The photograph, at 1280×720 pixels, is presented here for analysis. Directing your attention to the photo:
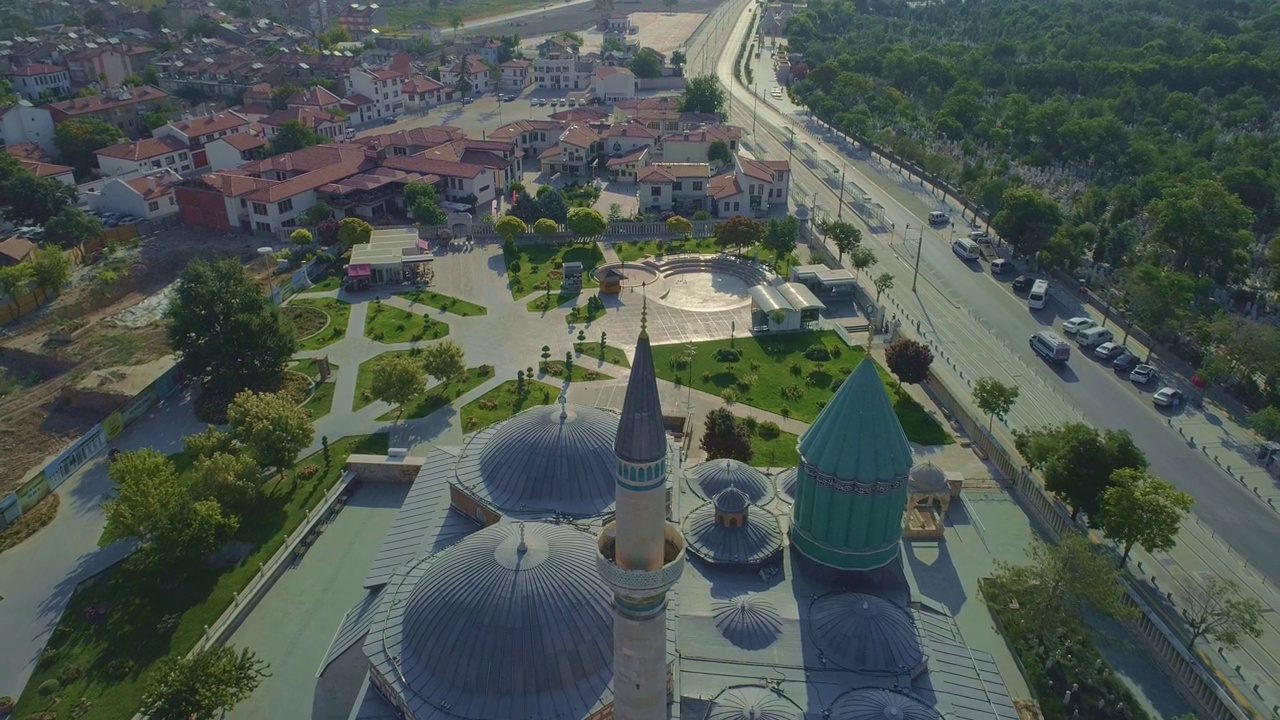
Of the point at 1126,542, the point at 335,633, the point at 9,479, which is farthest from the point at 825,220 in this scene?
the point at 9,479

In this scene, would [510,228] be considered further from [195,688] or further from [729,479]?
[195,688]

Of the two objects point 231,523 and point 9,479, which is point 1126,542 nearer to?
point 231,523

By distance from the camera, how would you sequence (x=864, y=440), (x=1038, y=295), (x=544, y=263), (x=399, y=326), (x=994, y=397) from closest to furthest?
(x=864, y=440) < (x=994, y=397) < (x=399, y=326) < (x=1038, y=295) < (x=544, y=263)

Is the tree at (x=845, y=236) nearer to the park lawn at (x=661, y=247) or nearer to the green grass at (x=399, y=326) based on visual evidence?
the park lawn at (x=661, y=247)

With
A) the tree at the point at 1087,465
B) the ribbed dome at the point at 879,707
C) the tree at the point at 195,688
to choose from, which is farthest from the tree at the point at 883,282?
the tree at the point at 195,688

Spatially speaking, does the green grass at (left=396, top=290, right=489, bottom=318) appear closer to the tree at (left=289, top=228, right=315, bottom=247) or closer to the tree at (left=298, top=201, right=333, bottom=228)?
the tree at (left=289, top=228, right=315, bottom=247)

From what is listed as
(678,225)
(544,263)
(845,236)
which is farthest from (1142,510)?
(544,263)

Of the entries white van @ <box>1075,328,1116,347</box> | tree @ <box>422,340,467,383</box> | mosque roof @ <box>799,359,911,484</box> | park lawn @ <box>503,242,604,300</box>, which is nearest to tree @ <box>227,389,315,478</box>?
tree @ <box>422,340,467,383</box>
